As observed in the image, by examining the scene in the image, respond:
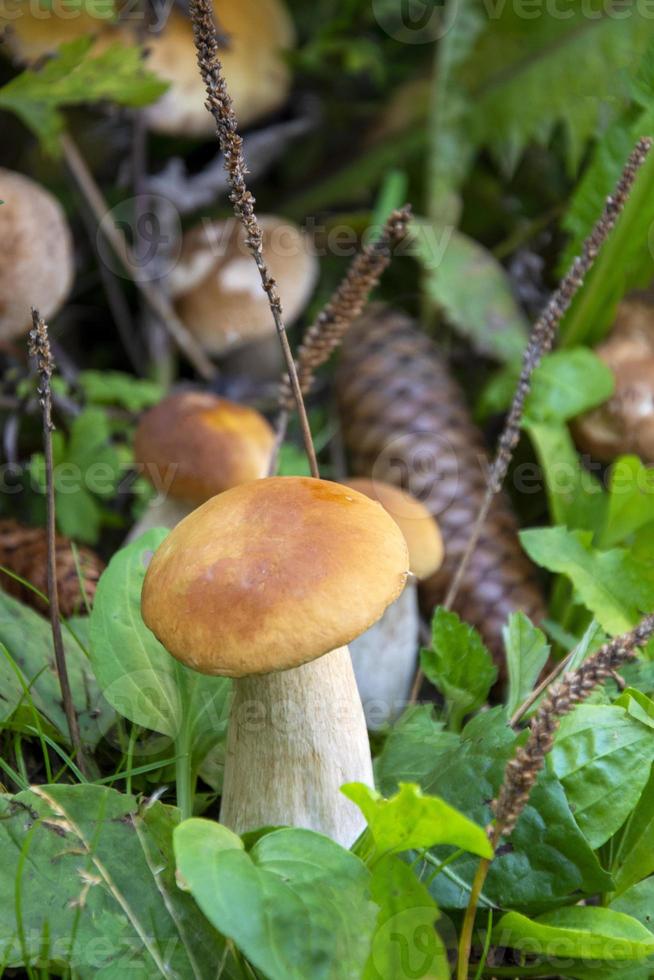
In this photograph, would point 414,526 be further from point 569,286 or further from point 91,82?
point 91,82

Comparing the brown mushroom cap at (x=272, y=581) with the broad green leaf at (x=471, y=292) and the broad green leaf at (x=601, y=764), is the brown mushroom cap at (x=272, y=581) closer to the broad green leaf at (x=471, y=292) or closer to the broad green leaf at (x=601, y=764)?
the broad green leaf at (x=601, y=764)

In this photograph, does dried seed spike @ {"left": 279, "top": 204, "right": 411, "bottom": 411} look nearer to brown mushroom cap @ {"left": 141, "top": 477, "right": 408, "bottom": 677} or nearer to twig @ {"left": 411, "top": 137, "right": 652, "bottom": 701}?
twig @ {"left": 411, "top": 137, "right": 652, "bottom": 701}

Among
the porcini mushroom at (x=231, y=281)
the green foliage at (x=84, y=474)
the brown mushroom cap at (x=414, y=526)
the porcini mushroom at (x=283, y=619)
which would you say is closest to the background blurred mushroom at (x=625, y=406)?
the brown mushroom cap at (x=414, y=526)

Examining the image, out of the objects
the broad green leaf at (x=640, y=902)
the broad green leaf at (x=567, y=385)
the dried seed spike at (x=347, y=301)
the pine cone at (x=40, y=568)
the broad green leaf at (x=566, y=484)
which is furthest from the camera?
the broad green leaf at (x=567, y=385)

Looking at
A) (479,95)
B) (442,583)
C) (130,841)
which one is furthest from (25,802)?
(479,95)

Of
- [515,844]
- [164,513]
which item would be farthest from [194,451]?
[515,844]

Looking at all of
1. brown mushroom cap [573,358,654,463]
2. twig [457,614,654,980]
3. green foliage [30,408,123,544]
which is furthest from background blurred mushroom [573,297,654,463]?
twig [457,614,654,980]
